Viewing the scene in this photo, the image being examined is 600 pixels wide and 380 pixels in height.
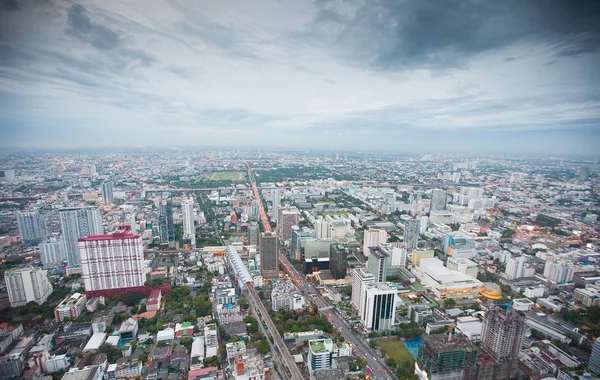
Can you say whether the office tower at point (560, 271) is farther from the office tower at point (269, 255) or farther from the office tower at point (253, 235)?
the office tower at point (253, 235)

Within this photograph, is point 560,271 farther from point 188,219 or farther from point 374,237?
point 188,219

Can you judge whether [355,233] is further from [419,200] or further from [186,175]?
[186,175]

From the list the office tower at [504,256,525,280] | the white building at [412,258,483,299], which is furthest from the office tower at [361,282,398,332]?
the office tower at [504,256,525,280]

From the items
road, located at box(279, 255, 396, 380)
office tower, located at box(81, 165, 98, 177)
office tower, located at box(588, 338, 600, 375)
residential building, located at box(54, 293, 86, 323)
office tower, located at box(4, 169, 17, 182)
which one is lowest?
road, located at box(279, 255, 396, 380)

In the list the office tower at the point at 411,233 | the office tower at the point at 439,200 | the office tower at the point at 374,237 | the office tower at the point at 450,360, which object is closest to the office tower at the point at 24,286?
the office tower at the point at 450,360

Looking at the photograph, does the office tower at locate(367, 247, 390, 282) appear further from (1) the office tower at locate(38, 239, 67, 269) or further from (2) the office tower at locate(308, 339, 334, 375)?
(1) the office tower at locate(38, 239, 67, 269)

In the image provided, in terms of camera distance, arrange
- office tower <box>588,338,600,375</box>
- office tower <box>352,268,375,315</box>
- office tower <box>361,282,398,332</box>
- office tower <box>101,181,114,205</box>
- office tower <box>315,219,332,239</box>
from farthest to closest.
Result: office tower <box>101,181,114,205</box> < office tower <box>315,219,332,239</box> < office tower <box>352,268,375,315</box> < office tower <box>361,282,398,332</box> < office tower <box>588,338,600,375</box>

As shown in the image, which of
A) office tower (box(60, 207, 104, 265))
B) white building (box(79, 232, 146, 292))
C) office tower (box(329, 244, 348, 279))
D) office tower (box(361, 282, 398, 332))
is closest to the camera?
office tower (box(361, 282, 398, 332))

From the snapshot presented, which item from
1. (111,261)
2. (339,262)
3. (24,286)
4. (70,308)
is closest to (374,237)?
(339,262)

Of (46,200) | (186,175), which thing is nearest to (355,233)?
(46,200)
